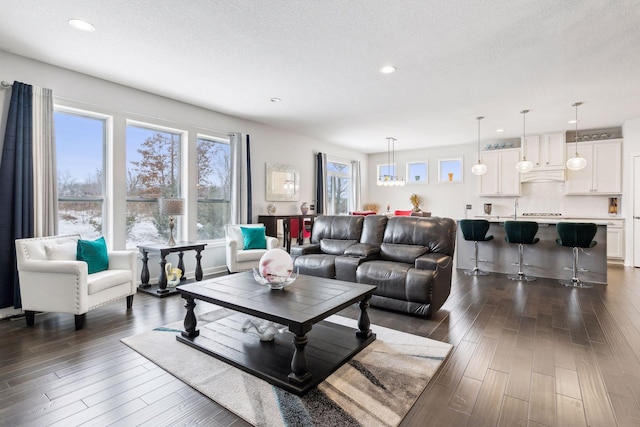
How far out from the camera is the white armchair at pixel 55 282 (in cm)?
297

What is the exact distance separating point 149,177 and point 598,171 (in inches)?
336

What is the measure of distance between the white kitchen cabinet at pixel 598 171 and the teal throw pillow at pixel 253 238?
6693 millimetres

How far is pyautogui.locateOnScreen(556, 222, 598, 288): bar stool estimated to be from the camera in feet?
14.7

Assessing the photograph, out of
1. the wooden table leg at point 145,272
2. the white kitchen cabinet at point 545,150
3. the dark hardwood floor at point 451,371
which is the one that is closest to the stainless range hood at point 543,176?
the white kitchen cabinet at point 545,150

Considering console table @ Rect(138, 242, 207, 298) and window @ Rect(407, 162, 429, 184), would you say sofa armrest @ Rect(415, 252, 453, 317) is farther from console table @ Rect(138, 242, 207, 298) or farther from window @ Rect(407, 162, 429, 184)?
window @ Rect(407, 162, 429, 184)

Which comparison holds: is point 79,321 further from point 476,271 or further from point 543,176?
point 543,176

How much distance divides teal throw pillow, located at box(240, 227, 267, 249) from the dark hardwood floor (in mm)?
1631

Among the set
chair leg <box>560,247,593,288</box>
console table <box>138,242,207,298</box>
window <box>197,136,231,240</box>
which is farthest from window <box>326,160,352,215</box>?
chair leg <box>560,247,593,288</box>

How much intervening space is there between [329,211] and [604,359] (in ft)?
21.6

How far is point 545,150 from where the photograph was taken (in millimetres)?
7195

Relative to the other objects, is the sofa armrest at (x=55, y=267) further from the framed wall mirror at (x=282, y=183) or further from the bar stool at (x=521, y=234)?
the bar stool at (x=521, y=234)

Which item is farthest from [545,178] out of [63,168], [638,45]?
[63,168]

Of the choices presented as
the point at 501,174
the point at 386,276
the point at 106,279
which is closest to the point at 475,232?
the point at 386,276

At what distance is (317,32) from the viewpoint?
2.98 meters
